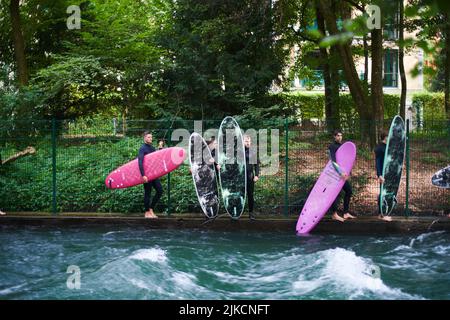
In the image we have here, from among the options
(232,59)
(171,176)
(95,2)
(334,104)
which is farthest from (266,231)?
(95,2)

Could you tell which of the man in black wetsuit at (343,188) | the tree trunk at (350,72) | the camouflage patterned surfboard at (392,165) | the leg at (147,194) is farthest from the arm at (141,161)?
the tree trunk at (350,72)

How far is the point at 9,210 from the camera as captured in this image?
14219 mm

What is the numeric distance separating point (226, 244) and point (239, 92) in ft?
26.5

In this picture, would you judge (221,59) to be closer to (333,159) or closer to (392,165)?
(333,159)

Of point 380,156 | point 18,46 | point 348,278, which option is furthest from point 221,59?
point 348,278

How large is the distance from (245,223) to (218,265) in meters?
2.79

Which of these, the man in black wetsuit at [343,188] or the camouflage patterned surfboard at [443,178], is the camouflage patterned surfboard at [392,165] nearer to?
the man in black wetsuit at [343,188]

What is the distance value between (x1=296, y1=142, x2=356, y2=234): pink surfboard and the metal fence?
0.56 meters

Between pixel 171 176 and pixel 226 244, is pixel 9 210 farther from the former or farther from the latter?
pixel 226 244

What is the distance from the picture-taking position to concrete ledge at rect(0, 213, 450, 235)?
12.8m

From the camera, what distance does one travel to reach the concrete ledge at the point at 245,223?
12.8 meters

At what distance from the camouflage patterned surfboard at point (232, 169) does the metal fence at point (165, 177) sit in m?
0.73

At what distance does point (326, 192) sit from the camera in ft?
41.6

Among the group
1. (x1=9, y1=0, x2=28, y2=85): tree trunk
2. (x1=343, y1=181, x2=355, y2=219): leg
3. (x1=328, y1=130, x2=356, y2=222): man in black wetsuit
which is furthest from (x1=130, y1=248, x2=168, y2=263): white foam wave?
(x1=9, y1=0, x2=28, y2=85): tree trunk
